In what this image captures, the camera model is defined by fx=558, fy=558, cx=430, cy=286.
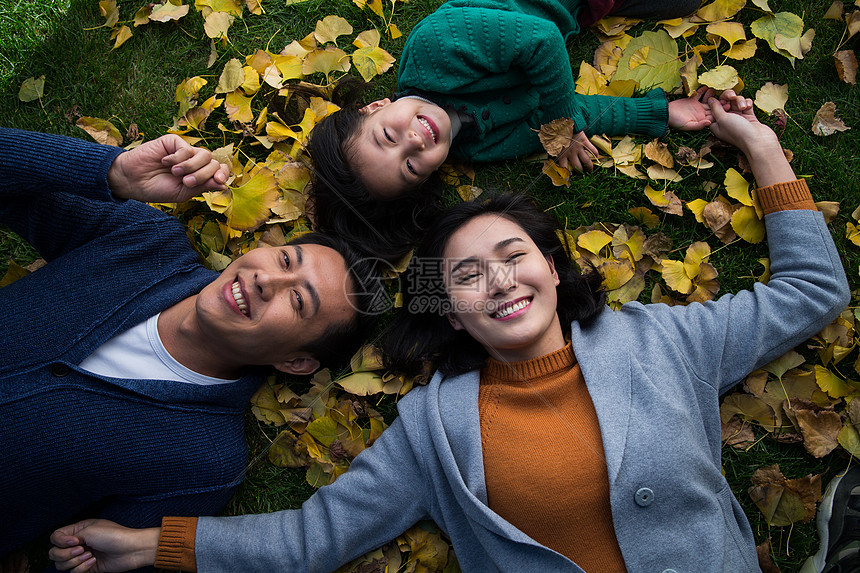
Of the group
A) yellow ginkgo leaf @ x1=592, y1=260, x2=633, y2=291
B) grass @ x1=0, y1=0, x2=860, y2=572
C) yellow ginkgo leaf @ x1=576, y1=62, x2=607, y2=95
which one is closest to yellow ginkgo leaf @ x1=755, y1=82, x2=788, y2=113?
grass @ x1=0, y1=0, x2=860, y2=572

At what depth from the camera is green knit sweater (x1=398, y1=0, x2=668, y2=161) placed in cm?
203

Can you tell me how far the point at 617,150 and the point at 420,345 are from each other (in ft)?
3.58

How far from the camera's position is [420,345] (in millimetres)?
2061

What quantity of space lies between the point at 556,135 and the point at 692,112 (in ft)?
1.83

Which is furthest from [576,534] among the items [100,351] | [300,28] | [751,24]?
[300,28]

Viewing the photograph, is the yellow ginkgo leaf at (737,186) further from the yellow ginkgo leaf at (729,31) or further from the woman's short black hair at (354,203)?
the woman's short black hair at (354,203)

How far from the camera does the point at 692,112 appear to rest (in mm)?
2189

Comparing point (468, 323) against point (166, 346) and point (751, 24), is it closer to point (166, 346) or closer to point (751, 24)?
point (166, 346)

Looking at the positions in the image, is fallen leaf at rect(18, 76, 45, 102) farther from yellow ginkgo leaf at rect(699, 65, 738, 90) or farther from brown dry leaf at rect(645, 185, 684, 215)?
yellow ginkgo leaf at rect(699, 65, 738, 90)

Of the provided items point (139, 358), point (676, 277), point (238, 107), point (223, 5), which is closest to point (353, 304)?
point (139, 358)

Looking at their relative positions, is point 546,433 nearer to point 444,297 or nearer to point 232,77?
point 444,297

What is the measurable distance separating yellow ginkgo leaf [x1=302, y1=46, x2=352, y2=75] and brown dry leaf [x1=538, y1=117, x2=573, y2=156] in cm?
86

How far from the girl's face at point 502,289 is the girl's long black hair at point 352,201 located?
34cm

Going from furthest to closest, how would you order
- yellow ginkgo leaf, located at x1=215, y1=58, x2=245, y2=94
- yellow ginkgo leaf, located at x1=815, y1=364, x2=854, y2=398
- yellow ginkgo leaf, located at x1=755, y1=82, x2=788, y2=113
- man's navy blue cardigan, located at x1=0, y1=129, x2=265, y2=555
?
1. yellow ginkgo leaf, located at x1=215, y1=58, x2=245, y2=94
2. yellow ginkgo leaf, located at x1=755, y1=82, x2=788, y2=113
3. yellow ginkgo leaf, located at x1=815, y1=364, x2=854, y2=398
4. man's navy blue cardigan, located at x1=0, y1=129, x2=265, y2=555
